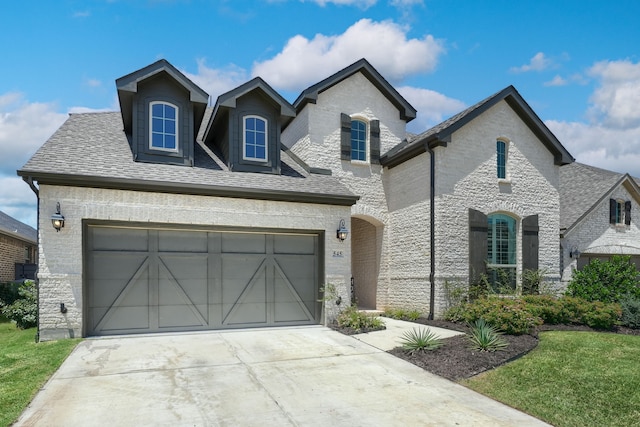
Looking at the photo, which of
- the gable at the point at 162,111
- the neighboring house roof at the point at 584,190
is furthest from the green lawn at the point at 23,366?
the neighboring house roof at the point at 584,190

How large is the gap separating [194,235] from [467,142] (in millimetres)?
9253

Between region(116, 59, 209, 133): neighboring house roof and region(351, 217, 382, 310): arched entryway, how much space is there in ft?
23.5

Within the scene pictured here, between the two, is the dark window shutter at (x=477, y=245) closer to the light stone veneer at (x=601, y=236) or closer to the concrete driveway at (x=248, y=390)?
the light stone veneer at (x=601, y=236)

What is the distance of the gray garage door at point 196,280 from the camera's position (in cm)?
1098

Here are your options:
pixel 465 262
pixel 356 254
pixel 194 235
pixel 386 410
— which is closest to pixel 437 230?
pixel 465 262

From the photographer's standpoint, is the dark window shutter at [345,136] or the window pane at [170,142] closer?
the window pane at [170,142]

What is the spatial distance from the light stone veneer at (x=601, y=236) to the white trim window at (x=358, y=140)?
8.63 meters

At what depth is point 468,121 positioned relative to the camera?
47.9ft

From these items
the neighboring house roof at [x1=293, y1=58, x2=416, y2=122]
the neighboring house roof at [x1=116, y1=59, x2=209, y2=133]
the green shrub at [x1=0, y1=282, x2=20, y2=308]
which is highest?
the neighboring house roof at [x1=293, y1=58, x2=416, y2=122]

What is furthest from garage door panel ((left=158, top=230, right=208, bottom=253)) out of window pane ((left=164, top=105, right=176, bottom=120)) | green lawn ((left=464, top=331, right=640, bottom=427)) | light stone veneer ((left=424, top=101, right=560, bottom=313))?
green lawn ((left=464, top=331, right=640, bottom=427))

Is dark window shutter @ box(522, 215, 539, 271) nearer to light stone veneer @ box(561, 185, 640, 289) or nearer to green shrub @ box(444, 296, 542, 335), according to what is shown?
light stone veneer @ box(561, 185, 640, 289)

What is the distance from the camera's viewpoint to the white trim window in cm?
1636

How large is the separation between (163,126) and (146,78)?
52.0 inches

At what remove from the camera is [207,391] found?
695 centimetres
